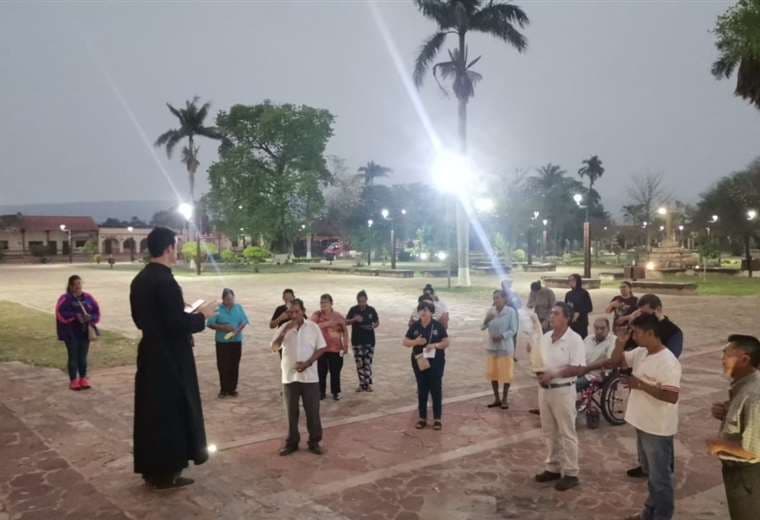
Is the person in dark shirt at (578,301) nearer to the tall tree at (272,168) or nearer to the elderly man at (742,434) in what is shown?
the elderly man at (742,434)

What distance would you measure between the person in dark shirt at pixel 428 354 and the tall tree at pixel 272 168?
41.0 meters

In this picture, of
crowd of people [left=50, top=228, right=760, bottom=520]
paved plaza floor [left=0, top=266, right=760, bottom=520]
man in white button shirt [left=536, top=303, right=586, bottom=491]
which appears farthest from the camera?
man in white button shirt [left=536, top=303, right=586, bottom=491]

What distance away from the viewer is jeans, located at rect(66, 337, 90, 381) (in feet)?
28.0

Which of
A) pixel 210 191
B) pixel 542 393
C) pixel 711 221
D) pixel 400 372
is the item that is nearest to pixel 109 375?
pixel 400 372

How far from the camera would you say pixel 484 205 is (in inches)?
1796

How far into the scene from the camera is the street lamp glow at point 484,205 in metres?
45.1

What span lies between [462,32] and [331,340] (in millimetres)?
20915

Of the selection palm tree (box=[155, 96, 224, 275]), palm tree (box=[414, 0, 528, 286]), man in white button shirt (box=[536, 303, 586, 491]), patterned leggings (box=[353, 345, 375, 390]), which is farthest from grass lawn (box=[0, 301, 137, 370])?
palm tree (box=[155, 96, 224, 275])

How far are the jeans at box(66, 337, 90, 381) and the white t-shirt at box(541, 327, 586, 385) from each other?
674 cm

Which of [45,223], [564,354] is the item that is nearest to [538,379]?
[564,354]

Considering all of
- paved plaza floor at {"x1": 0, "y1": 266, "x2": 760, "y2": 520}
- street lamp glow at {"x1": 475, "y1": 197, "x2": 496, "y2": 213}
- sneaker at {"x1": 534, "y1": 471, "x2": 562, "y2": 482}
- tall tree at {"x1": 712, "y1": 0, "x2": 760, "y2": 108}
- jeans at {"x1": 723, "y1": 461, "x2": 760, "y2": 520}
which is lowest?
paved plaza floor at {"x1": 0, "y1": 266, "x2": 760, "y2": 520}

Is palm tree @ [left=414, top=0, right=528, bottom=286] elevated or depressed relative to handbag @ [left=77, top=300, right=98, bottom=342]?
elevated

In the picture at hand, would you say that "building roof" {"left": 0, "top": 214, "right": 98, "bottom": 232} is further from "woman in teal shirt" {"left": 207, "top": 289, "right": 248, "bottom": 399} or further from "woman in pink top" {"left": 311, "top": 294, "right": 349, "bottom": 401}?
"woman in pink top" {"left": 311, "top": 294, "right": 349, "bottom": 401}

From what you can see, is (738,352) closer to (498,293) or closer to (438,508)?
(438,508)
